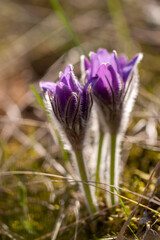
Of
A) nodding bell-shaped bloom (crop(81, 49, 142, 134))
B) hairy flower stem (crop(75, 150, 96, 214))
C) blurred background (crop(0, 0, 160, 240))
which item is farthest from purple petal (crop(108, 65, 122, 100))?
blurred background (crop(0, 0, 160, 240))

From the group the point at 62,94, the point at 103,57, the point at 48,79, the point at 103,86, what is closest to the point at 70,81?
the point at 62,94

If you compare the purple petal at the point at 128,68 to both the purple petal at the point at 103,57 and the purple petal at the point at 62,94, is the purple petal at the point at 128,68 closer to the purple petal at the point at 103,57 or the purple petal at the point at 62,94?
the purple petal at the point at 103,57

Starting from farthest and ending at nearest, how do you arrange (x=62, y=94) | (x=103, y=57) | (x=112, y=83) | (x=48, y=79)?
1. (x=48, y=79)
2. (x=103, y=57)
3. (x=112, y=83)
4. (x=62, y=94)

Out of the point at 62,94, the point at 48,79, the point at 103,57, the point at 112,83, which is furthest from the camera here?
the point at 48,79

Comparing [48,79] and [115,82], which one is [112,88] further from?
[48,79]

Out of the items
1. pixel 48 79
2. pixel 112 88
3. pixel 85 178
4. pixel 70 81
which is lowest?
pixel 85 178

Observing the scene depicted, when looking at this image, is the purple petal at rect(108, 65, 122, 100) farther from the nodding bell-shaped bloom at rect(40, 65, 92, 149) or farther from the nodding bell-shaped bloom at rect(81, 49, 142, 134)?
the nodding bell-shaped bloom at rect(40, 65, 92, 149)

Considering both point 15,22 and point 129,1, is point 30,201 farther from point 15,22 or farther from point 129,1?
point 129,1
